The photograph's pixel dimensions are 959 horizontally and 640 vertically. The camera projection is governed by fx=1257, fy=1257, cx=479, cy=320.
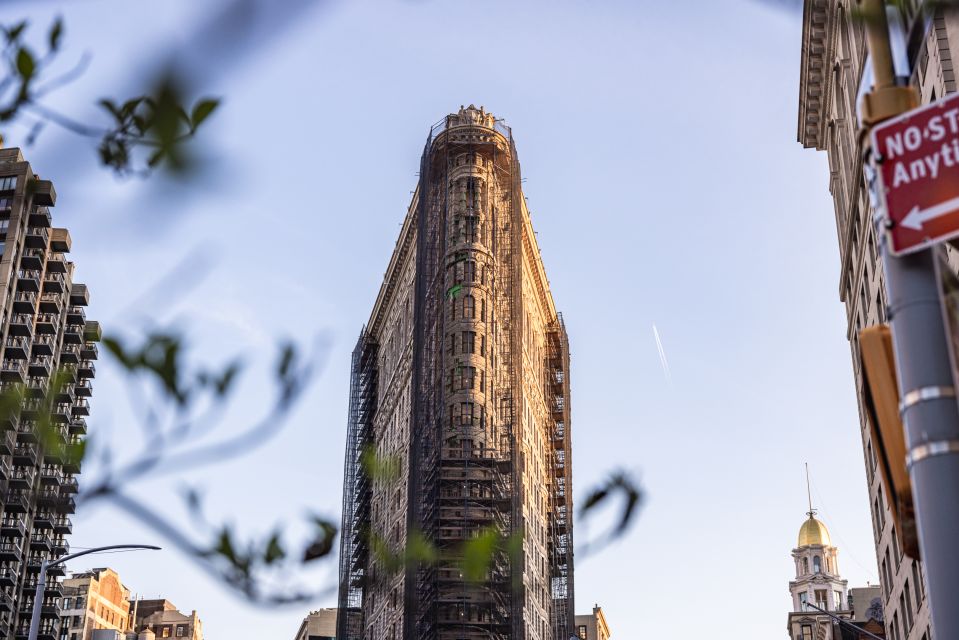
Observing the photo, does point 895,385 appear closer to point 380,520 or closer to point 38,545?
point 380,520

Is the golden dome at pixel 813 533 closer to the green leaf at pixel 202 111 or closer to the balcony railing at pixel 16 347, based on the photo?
the balcony railing at pixel 16 347

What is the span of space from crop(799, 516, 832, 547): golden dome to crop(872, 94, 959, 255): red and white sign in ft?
528

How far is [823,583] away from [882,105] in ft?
514

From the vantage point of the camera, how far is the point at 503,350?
8669 cm

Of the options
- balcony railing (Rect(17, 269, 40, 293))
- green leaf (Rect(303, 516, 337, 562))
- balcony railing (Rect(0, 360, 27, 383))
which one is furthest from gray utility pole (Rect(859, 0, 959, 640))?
balcony railing (Rect(17, 269, 40, 293))

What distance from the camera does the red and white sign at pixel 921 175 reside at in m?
6.41

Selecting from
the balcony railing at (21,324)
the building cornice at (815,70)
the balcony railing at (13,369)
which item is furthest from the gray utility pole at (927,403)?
the balcony railing at (21,324)

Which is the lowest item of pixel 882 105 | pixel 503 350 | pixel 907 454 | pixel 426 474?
pixel 907 454

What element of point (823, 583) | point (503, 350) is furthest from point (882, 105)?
point (823, 583)

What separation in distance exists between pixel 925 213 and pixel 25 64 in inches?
183

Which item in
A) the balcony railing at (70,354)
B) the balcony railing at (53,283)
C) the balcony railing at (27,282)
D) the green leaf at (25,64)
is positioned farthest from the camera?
the balcony railing at (70,354)

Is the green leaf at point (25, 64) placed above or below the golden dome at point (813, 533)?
below

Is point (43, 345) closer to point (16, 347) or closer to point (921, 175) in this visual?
point (16, 347)

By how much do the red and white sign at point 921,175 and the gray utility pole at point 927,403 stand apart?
0.41 feet
